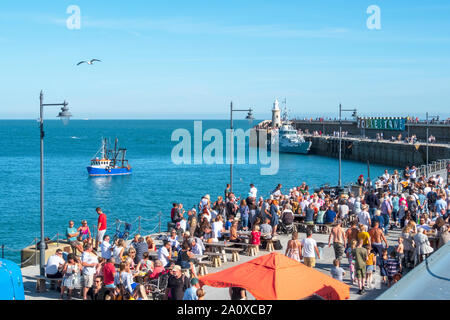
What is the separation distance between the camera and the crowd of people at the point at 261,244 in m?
11.1

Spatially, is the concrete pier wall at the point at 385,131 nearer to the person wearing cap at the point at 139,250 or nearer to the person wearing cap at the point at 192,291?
the person wearing cap at the point at 139,250

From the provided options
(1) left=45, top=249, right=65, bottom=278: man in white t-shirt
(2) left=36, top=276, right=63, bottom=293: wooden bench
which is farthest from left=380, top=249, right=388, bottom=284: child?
(2) left=36, top=276, right=63, bottom=293: wooden bench

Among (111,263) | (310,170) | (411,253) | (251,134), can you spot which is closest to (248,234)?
(411,253)

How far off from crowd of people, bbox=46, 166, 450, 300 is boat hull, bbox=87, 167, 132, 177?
5500cm

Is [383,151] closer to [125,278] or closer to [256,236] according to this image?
[256,236]

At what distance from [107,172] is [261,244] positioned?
59420 mm

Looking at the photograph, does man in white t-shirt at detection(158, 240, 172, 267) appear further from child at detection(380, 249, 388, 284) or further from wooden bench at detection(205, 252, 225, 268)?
child at detection(380, 249, 388, 284)

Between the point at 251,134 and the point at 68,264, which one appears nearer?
the point at 68,264

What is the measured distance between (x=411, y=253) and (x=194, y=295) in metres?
6.56

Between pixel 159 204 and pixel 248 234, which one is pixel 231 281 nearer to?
pixel 248 234

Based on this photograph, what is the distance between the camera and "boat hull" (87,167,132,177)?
7212cm

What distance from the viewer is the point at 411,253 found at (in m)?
13.6
